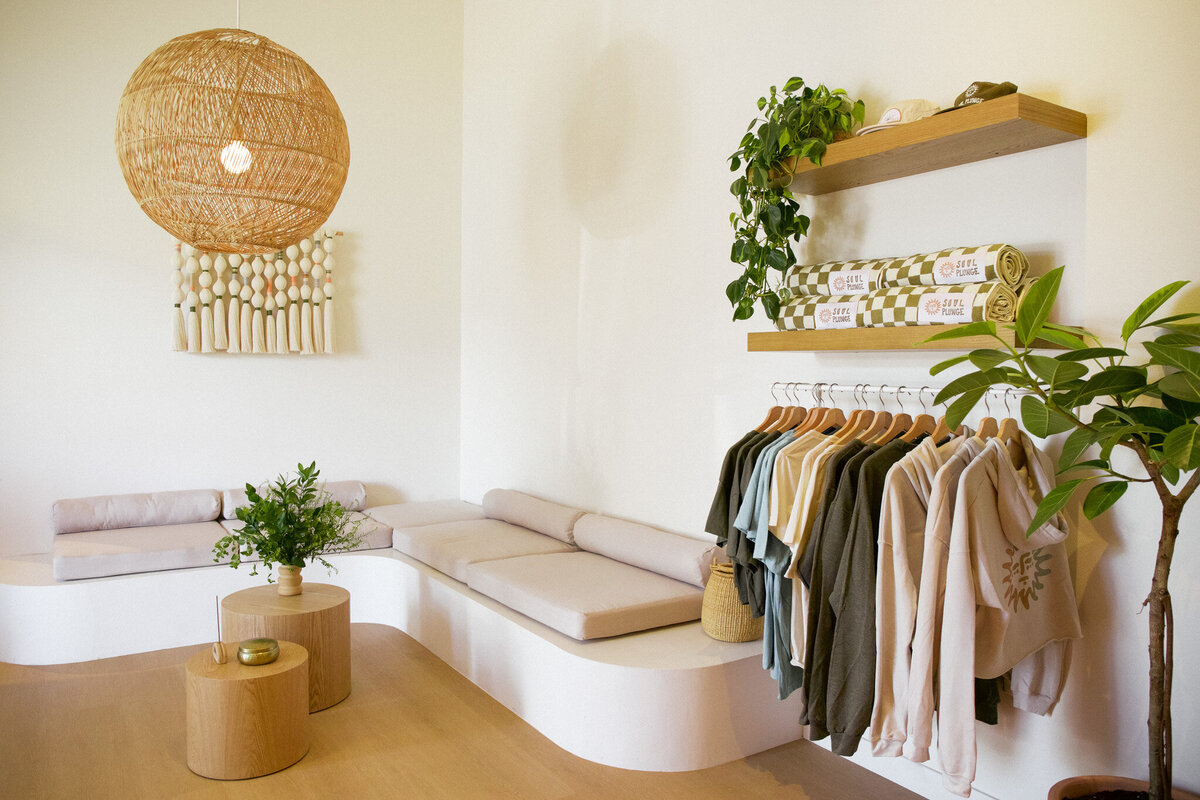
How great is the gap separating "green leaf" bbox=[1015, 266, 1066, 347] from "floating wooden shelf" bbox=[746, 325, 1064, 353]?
258mm

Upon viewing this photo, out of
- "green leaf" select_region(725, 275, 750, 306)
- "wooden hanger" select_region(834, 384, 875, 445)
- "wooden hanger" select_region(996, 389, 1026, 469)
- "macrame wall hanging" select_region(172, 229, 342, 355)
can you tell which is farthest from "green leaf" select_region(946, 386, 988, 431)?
"macrame wall hanging" select_region(172, 229, 342, 355)

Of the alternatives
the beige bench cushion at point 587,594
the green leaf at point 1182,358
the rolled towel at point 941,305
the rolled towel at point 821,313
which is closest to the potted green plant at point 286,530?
the beige bench cushion at point 587,594

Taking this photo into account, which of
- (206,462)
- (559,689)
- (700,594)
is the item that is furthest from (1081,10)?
(206,462)

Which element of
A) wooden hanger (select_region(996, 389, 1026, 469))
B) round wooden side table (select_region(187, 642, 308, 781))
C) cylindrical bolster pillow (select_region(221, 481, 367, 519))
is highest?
wooden hanger (select_region(996, 389, 1026, 469))

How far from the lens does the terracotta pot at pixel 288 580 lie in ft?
10.8

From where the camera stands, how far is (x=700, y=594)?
3.12 metres

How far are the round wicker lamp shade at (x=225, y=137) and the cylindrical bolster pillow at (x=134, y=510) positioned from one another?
6.75 feet

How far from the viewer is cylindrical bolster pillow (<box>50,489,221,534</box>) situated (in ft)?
13.6

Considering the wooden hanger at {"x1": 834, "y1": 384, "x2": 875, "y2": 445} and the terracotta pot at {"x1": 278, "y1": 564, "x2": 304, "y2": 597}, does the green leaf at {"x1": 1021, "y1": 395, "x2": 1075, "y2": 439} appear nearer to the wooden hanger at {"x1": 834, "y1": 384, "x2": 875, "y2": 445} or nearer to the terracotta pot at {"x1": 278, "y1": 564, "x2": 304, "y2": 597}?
the wooden hanger at {"x1": 834, "y1": 384, "x2": 875, "y2": 445}

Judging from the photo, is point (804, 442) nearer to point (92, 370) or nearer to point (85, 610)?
point (85, 610)

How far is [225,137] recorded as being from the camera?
262 cm

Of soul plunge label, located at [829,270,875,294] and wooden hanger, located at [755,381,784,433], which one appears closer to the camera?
soul plunge label, located at [829,270,875,294]

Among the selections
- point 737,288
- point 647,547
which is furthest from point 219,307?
point 737,288

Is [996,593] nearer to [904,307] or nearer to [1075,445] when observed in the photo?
[1075,445]
